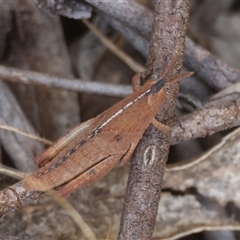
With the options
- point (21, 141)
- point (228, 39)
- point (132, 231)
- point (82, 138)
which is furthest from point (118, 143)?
point (228, 39)

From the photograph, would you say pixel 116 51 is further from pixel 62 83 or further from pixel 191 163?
pixel 191 163

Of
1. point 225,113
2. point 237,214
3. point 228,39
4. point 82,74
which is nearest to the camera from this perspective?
point 225,113

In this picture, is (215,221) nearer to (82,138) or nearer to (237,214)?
(237,214)

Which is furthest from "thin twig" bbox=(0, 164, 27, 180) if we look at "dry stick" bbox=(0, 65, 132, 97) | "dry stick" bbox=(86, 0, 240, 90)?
"dry stick" bbox=(86, 0, 240, 90)

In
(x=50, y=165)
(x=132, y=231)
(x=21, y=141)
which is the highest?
(x=21, y=141)

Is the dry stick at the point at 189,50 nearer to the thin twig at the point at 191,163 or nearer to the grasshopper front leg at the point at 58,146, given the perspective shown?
the thin twig at the point at 191,163

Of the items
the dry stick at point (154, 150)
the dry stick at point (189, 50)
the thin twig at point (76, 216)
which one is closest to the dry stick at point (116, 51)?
the dry stick at point (189, 50)

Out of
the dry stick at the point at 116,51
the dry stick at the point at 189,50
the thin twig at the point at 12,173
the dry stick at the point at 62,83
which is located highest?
the dry stick at the point at 116,51
